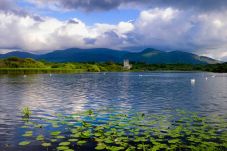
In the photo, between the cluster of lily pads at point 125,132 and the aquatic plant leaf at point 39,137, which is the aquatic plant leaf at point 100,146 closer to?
the cluster of lily pads at point 125,132

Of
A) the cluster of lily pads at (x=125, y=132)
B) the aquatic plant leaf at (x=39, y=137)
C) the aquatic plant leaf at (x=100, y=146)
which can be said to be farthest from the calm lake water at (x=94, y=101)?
the aquatic plant leaf at (x=100, y=146)

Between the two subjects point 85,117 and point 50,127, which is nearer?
point 50,127

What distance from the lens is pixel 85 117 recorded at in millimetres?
38875

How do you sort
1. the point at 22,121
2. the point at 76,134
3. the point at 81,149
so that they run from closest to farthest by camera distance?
the point at 81,149 < the point at 76,134 < the point at 22,121

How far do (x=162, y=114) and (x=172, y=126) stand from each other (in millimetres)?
9292

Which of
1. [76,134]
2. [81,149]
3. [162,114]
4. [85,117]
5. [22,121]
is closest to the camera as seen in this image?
[81,149]

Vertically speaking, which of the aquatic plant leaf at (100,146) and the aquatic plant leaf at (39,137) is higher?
the aquatic plant leaf at (100,146)

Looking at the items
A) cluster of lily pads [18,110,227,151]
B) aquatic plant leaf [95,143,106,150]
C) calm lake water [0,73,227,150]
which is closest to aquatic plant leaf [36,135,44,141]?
cluster of lily pads [18,110,227,151]

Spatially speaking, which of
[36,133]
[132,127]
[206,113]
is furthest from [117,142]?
[206,113]

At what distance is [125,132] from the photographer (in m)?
29.3

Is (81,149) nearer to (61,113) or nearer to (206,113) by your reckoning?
(61,113)

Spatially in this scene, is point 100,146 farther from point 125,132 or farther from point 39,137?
point 39,137

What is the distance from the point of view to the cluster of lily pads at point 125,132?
24297 millimetres

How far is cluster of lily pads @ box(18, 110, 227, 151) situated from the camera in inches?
957
